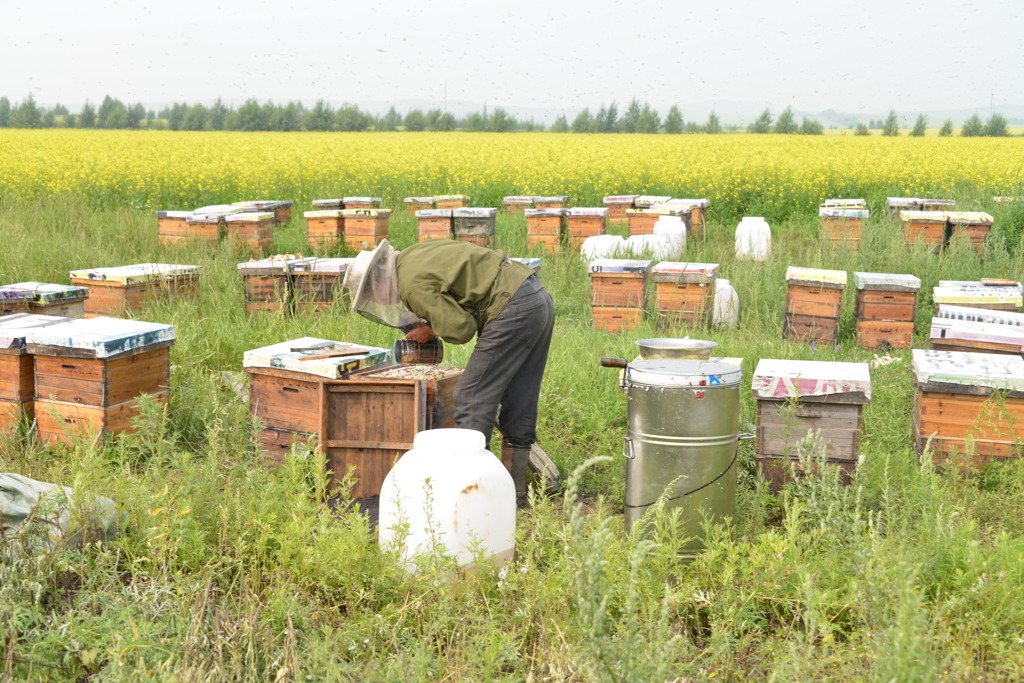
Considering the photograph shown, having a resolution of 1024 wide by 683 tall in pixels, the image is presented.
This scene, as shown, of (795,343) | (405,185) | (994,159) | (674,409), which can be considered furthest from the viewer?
(994,159)

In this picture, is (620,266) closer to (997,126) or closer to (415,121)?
(997,126)

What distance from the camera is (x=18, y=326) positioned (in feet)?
15.9

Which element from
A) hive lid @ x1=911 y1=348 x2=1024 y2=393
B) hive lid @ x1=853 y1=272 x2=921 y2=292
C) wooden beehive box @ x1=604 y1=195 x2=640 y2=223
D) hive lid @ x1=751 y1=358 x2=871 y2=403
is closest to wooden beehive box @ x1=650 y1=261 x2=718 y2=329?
hive lid @ x1=853 y1=272 x2=921 y2=292

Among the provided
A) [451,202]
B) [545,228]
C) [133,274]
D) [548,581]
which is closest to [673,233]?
[545,228]

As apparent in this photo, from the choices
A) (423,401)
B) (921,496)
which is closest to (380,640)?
(423,401)

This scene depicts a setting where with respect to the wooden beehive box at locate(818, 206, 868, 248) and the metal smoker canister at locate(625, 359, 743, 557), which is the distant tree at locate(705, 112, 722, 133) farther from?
the metal smoker canister at locate(625, 359, 743, 557)

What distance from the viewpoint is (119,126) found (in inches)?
2087

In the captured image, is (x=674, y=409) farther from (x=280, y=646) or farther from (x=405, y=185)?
(x=405, y=185)

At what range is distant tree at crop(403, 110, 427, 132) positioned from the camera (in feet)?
180

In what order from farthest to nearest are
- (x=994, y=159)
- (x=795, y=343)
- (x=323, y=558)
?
(x=994, y=159) → (x=795, y=343) → (x=323, y=558)

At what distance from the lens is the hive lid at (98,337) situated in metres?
4.53

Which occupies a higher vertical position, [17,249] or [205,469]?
[17,249]

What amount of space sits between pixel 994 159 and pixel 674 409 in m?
19.0

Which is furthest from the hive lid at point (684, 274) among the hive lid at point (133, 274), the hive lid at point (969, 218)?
the hive lid at point (969, 218)
